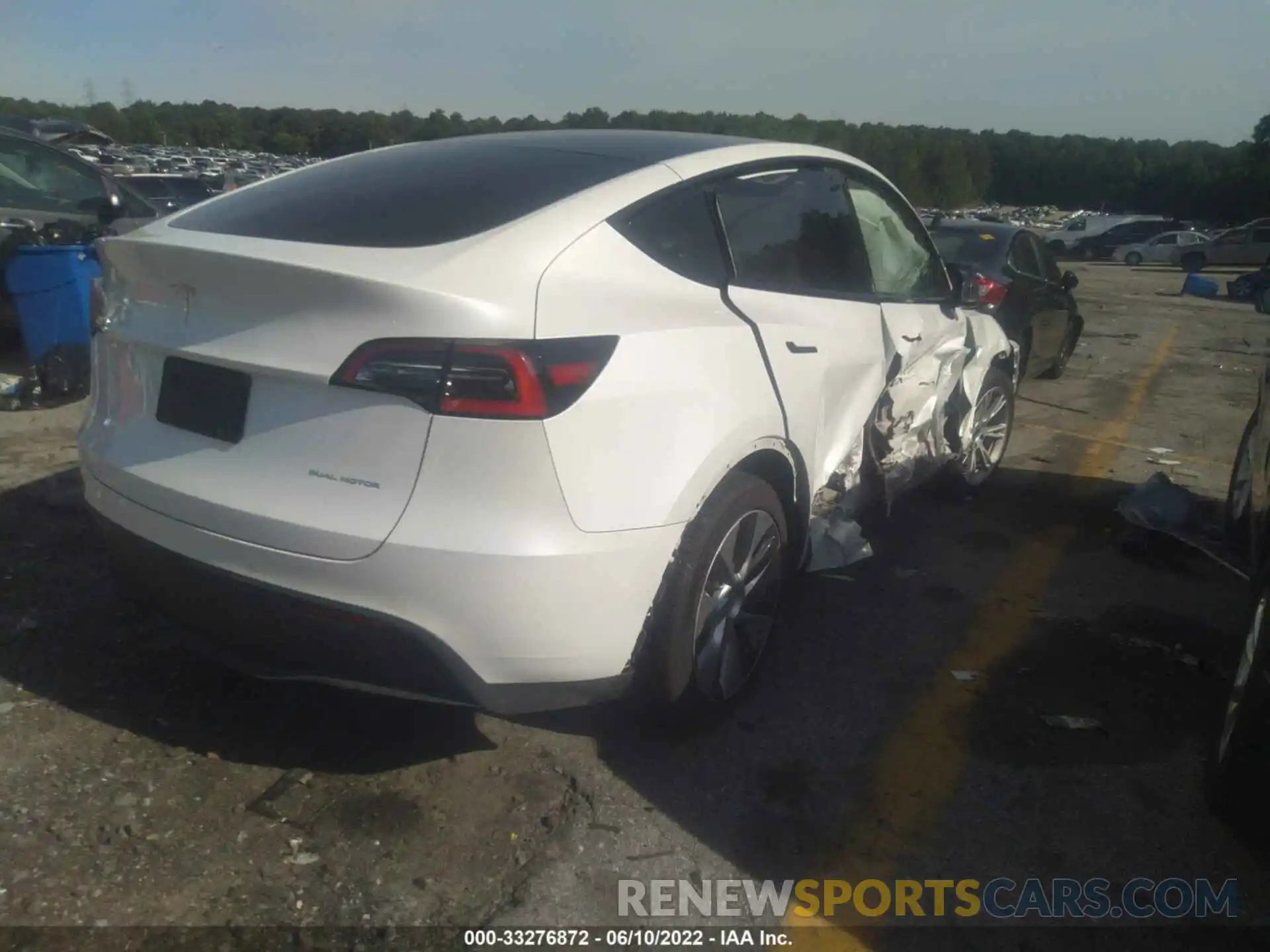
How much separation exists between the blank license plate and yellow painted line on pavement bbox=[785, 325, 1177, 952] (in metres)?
1.81

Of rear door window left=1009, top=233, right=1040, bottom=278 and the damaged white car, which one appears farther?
rear door window left=1009, top=233, right=1040, bottom=278

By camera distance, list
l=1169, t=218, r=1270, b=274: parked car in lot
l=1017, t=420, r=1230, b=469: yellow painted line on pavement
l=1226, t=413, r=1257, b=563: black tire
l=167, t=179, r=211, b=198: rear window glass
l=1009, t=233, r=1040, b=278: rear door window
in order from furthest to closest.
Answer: l=1169, t=218, r=1270, b=274: parked car in lot
l=167, t=179, r=211, b=198: rear window glass
l=1009, t=233, r=1040, b=278: rear door window
l=1017, t=420, r=1230, b=469: yellow painted line on pavement
l=1226, t=413, r=1257, b=563: black tire

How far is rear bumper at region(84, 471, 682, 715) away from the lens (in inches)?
93.6

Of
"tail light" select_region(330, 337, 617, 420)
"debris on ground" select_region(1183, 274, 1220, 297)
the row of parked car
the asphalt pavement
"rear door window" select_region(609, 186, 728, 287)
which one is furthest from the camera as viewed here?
the row of parked car

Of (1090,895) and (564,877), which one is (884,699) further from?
(564,877)

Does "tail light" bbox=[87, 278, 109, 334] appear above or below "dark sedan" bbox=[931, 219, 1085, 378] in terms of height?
above

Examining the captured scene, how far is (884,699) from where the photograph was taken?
3484 millimetres

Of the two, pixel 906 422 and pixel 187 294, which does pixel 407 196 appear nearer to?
pixel 187 294

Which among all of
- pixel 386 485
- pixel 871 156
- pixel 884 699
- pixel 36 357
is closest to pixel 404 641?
pixel 386 485

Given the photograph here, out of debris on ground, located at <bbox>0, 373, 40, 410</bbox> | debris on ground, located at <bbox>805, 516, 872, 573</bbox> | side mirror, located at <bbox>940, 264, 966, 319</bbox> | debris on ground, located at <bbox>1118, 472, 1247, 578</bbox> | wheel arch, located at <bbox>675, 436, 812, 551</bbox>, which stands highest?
side mirror, located at <bbox>940, 264, 966, 319</bbox>

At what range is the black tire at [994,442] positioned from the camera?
17.6ft

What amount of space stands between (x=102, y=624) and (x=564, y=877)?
2.10 meters

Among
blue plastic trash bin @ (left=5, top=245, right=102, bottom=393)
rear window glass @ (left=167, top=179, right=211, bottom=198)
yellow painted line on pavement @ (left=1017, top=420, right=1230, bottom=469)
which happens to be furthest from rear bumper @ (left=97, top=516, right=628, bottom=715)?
rear window glass @ (left=167, top=179, right=211, bottom=198)

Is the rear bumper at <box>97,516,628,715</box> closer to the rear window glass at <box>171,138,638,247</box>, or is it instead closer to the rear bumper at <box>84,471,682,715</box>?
the rear bumper at <box>84,471,682,715</box>
